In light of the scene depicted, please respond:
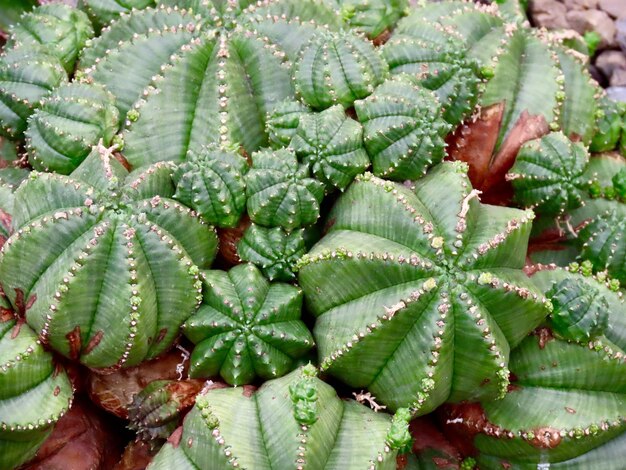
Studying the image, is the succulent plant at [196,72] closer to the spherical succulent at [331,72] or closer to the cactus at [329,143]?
the spherical succulent at [331,72]

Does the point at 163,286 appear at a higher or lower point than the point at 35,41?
lower

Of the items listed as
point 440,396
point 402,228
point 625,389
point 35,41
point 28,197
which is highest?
point 35,41

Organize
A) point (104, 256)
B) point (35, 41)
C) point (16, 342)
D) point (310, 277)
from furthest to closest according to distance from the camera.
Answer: point (35, 41) < point (310, 277) < point (16, 342) < point (104, 256)

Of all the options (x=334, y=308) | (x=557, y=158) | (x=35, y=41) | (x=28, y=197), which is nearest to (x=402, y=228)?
(x=334, y=308)

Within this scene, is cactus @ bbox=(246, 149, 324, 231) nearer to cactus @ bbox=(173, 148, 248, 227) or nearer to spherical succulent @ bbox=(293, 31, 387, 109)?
cactus @ bbox=(173, 148, 248, 227)

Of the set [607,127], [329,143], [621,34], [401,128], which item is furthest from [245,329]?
[621,34]

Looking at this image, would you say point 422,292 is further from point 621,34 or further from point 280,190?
point 621,34

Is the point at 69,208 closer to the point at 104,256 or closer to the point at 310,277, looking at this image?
the point at 104,256
